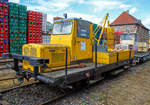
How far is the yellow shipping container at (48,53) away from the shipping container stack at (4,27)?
518cm

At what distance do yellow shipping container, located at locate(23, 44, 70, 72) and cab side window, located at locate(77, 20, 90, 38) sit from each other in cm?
114

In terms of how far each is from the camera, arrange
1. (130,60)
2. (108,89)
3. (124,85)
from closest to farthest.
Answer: (108,89), (124,85), (130,60)

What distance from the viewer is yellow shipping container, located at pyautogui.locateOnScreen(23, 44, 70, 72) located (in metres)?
4.29

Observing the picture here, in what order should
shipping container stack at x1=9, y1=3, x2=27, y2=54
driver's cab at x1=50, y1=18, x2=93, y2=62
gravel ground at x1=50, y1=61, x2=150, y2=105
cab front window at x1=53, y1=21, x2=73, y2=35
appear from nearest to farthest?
gravel ground at x1=50, y1=61, x2=150, y2=105, driver's cab at x1=50, y1=18, x2=93, y2=62, cab front window at x1=53, y1=21, x2=73, y2=35, shipping container stack at x1=9, y1=3, x2=27, y2=54

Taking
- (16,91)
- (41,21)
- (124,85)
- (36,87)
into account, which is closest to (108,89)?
(124,85)

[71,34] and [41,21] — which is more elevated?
[41,21]

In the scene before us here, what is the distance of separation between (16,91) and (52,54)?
2.07 meters

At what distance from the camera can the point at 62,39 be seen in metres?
5.52

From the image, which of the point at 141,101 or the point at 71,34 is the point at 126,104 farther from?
the point at 71,34

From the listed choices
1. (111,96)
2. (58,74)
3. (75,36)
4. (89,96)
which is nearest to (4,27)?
(75,36)

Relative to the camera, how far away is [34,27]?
35.3 ft

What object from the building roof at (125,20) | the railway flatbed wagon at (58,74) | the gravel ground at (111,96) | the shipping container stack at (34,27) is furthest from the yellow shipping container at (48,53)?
the building roof at (125,20)

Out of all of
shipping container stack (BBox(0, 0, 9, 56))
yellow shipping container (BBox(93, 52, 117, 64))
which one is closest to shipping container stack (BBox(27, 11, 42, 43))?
shipping container stack (BBox(0, 0, 9, 56))

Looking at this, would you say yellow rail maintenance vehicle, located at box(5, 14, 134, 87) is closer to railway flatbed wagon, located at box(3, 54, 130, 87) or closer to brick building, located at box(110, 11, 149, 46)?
railway flatbed wagon, located at box(3, 54, 130, 87)
